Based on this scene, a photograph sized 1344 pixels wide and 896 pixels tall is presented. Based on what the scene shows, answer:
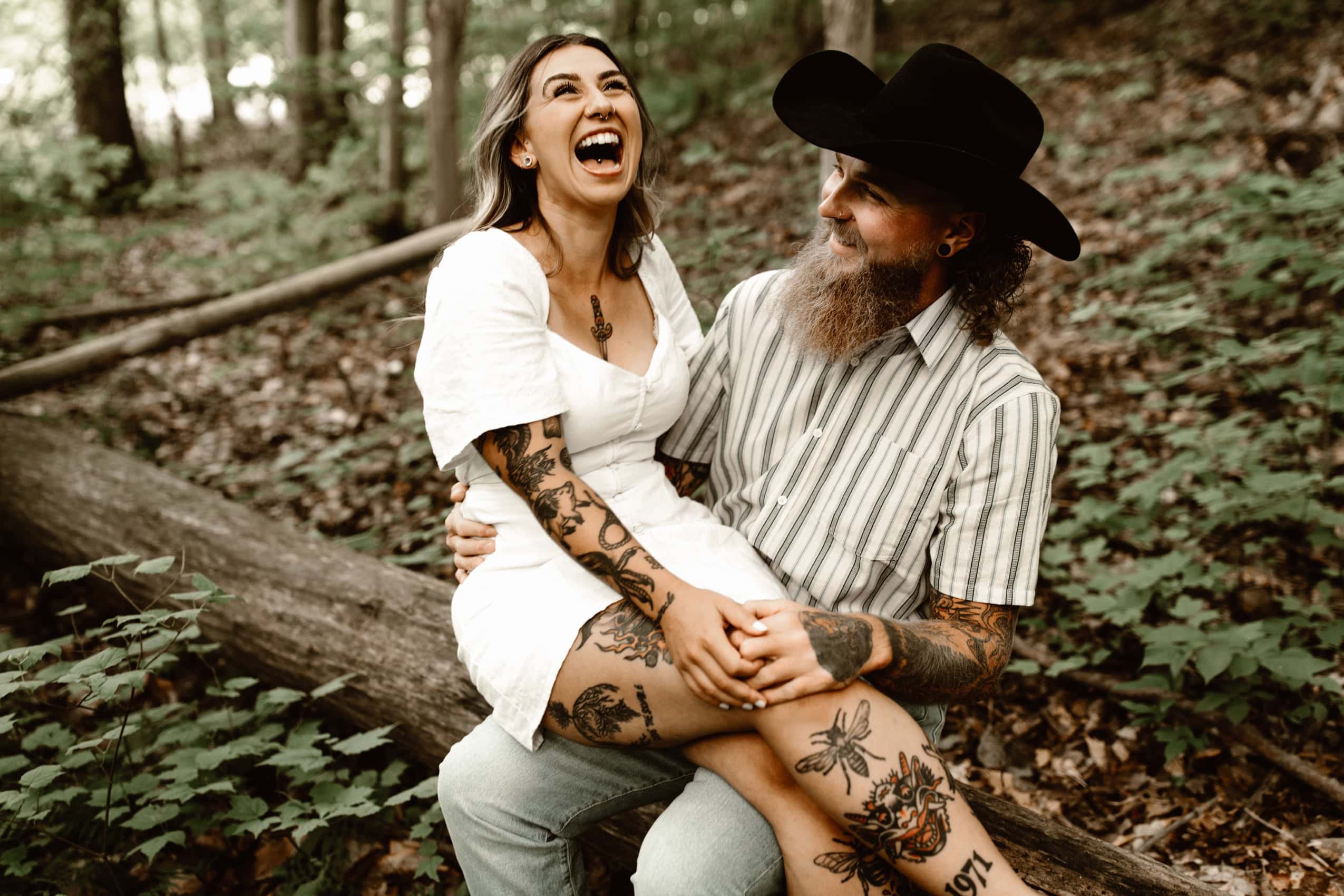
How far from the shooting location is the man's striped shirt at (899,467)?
2.05 metres

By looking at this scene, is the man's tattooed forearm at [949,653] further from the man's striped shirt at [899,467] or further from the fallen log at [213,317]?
the fallen log at [213,317]

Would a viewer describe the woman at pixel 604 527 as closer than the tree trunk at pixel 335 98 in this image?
Yes

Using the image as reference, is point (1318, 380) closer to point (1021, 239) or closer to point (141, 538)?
point (1021, 239)

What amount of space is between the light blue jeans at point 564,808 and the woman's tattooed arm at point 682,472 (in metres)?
0.85

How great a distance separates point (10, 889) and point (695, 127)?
31.3ft

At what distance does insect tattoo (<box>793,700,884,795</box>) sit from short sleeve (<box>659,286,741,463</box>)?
1.10 meters

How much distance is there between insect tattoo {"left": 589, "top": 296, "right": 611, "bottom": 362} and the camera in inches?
91.5

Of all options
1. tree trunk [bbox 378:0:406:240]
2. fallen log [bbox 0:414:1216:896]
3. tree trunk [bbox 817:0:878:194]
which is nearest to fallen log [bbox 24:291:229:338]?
tree trunk [bbox 378:0:406:240]

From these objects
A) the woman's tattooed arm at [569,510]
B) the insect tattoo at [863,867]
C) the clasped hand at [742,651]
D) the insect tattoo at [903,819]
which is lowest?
the insect tattoo at [863,867]

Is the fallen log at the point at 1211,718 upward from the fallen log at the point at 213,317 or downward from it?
upward

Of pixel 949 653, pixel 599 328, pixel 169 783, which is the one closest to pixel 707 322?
pixel 599 328

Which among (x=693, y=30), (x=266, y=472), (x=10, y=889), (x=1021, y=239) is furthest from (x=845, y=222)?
(x=693, y=30)

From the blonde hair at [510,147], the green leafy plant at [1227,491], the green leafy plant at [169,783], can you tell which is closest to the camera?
the blonde hair at [510,147]

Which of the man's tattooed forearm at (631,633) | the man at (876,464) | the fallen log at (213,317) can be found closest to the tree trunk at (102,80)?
the fallen log at (213,317)
